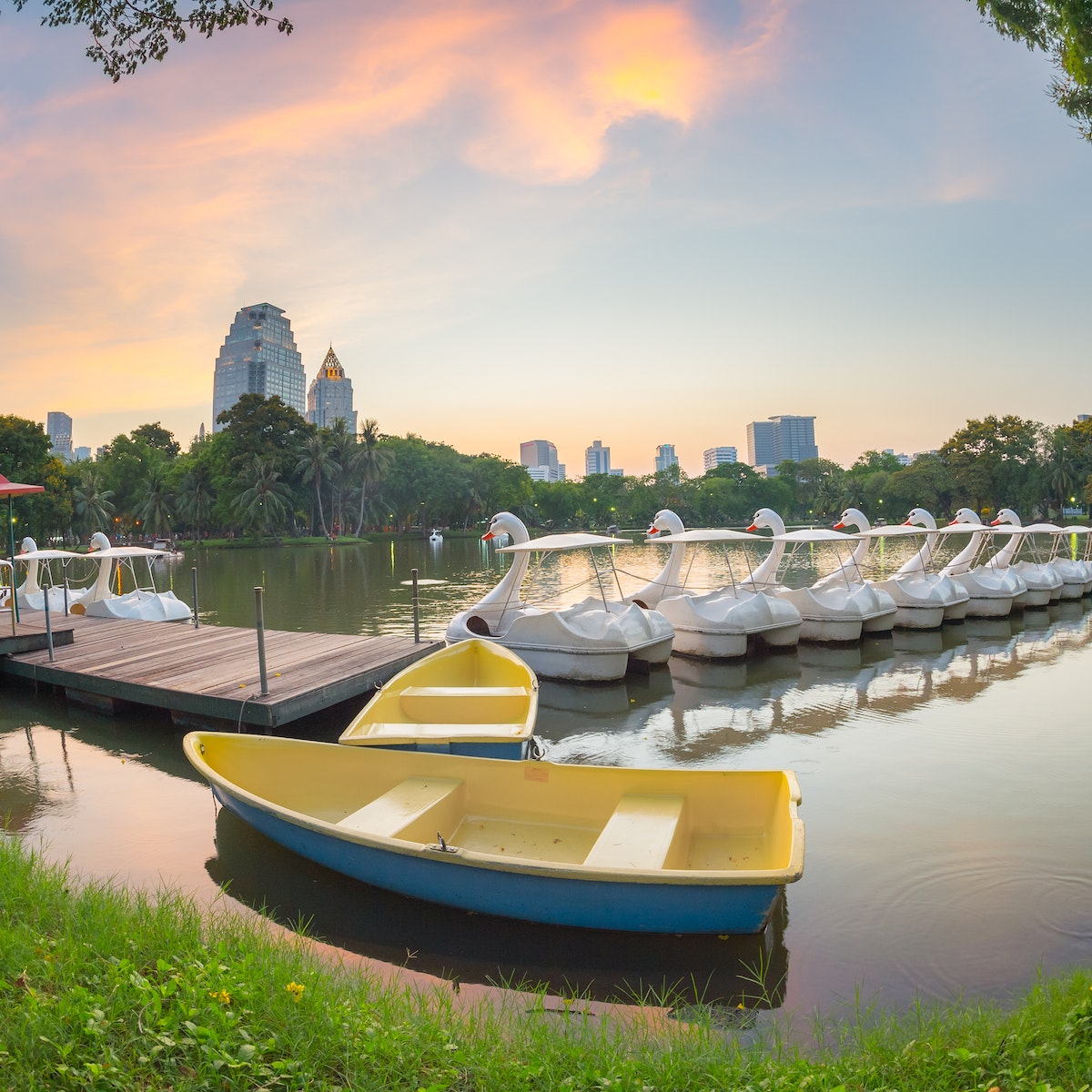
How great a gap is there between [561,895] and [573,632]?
7.41m

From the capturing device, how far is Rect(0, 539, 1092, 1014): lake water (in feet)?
15.3

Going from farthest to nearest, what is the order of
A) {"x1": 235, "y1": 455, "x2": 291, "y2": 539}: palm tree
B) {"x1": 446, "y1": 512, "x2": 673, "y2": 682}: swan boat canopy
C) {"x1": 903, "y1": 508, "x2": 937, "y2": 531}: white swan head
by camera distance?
{"x1": 235, "y1": 455, "x2": 291, "y2": 539}: palm tree, {"x1": 903, "y1": 508, "x2": 937, "y2": 531}: white swan head, {"x1": 446, "y1": 512, "x2": 673, "y2": 682}: swan boat canopy

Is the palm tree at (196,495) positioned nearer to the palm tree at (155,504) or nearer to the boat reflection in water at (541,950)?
the palm tree at (155,504)

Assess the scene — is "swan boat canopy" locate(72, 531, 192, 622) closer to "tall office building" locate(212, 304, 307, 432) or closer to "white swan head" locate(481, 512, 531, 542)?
"white swan head" locate(481, 512, 531, 542)

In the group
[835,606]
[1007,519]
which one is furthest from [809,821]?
[1007,519]

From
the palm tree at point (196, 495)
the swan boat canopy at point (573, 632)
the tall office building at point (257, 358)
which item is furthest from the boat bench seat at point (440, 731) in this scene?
the tall office building at point (257, 358)

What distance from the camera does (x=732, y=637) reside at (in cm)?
1364

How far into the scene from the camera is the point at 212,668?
1052 cm

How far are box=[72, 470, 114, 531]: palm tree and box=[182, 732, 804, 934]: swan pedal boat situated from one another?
59.6 metres

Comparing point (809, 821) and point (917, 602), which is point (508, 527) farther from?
point (809, 821)

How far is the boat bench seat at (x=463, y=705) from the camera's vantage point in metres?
8.43

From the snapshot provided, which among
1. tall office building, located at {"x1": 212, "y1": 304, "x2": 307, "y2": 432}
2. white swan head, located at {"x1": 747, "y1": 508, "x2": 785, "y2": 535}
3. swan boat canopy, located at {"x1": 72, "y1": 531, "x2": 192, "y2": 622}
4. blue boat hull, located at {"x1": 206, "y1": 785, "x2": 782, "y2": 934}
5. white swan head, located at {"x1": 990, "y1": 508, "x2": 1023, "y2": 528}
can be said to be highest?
tall office building, located at {"x1": 212, "y1": 304, "x2": 307, "y2": 432}

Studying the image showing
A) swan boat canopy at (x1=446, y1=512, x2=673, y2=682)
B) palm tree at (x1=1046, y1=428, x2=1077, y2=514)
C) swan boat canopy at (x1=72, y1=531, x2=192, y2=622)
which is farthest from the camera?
palm tree at (x1=1046, y1=428, x2=1077, y2=514)

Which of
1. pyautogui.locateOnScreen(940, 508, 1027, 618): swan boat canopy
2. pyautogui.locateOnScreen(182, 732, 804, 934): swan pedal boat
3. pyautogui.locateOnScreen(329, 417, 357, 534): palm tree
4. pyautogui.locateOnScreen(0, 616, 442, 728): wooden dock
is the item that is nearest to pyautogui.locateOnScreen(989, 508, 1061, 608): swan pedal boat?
pyautogui.locateOnScreen(940, 508, 1027, 618): swan boat canopy
